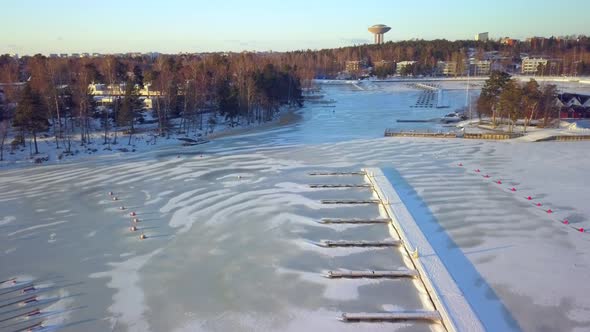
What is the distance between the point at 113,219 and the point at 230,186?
4.27 m

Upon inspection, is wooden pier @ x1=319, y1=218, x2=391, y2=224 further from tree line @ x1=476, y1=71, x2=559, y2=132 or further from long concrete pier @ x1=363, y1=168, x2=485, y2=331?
tree line @ x1=476, y1=71, x2=559, y2=132

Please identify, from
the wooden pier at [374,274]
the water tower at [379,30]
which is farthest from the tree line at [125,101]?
the water tower at [379,30]

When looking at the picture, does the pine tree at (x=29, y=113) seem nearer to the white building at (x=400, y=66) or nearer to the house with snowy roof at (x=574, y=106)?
the house with snowy roof at (x=574, y=106)

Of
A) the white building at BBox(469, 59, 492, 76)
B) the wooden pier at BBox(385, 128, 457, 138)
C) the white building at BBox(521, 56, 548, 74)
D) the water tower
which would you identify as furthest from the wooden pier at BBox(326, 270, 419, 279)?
the water tower

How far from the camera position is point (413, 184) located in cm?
1575

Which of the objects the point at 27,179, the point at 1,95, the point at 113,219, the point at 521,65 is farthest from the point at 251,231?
the point at 521,65

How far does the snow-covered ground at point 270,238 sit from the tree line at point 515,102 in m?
5.46

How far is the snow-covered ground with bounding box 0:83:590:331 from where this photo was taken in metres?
8.14

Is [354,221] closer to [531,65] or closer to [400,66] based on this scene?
[400,66]

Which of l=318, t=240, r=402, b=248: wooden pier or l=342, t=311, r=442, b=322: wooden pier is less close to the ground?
l=318, t=240, r=402, b=248: wooden pier

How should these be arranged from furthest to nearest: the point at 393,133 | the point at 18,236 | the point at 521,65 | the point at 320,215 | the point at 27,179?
1. the point at 521,65
2. the point at 393,133
3. the point at 27,179
4. the point at 320,215
5. the point at 18,236

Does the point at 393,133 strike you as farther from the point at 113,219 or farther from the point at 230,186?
the point at 113,219

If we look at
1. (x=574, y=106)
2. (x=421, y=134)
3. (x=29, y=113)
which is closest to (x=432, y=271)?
(x=421, y=134)

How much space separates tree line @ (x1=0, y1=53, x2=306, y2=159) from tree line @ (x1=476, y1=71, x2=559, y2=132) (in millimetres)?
14682
